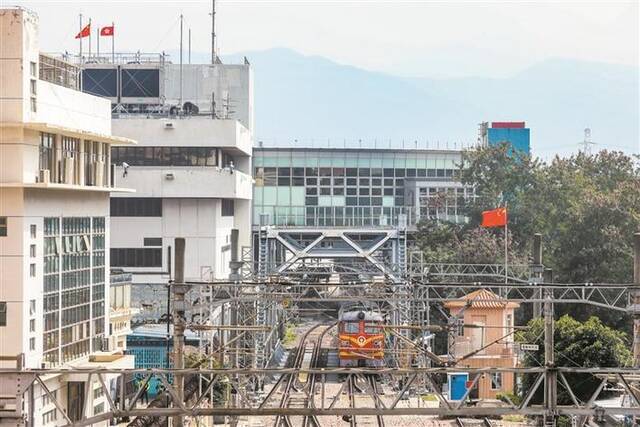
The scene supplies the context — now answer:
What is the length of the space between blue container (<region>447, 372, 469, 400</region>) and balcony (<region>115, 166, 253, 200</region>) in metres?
13.9

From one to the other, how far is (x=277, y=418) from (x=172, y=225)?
51.4 ft

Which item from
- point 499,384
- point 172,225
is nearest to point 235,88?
point 172,225

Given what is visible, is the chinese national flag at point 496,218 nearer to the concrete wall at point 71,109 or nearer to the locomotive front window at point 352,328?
the locomotive front window at point 352,328

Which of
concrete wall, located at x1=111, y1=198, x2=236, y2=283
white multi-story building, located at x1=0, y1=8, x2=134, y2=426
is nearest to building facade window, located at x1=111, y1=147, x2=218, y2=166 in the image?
concrete wall, located at x1=111, y1=198, x2=236, y2=283

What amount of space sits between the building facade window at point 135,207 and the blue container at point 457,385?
588 inches

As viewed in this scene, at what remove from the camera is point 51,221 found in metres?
28.4

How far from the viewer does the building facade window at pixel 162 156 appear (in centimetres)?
5000

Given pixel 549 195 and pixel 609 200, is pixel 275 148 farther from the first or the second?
pixel 609 200

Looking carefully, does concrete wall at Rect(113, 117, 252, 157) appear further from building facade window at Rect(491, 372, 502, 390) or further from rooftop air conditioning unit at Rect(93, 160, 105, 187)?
rooftop air conditioning unit at Rect(93, 160, 105, 187)

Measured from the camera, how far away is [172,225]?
50406 mm

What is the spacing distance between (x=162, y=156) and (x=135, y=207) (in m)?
2.27

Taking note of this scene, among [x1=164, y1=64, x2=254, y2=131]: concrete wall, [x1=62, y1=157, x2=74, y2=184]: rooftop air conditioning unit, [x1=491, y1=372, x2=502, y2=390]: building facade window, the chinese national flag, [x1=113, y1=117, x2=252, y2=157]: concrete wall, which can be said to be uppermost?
[x1=164, y1=64, x2=254, y2=131]: concrete wall

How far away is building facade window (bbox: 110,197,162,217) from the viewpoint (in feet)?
164

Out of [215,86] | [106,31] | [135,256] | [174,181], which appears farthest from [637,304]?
[215,86]
